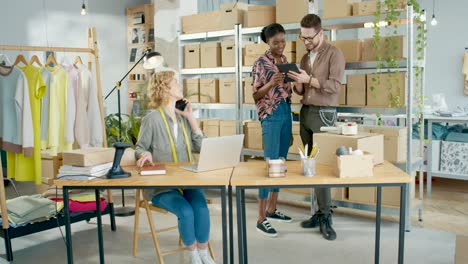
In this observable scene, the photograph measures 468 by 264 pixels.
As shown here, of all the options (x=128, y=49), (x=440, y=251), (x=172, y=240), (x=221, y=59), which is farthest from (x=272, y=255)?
(x=128, y=49)

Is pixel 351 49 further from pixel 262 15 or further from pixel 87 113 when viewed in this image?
pixel 87 113

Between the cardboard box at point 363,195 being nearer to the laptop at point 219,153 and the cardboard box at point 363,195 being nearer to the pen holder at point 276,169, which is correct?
the laptop at point 219,153

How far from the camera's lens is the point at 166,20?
21.7 feet

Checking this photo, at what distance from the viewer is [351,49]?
15.4ft

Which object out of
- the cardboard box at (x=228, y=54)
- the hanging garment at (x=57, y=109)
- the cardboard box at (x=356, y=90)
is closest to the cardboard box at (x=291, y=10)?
the cardboard box at (x=228, y=54)

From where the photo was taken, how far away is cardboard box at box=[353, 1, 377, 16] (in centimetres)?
449

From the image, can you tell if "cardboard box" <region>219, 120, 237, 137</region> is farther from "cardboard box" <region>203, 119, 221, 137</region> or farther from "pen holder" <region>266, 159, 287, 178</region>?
"pen holder" <region>266, 159, 287, 178</region>

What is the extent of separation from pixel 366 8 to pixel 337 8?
0.94 ft

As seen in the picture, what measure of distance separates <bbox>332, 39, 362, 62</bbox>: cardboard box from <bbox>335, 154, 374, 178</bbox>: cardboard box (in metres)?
2.11

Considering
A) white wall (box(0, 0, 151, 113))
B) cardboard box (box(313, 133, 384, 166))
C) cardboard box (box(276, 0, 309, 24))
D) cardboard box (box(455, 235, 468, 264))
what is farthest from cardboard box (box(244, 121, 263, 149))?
white wall (box(0, 0, 151, 113))

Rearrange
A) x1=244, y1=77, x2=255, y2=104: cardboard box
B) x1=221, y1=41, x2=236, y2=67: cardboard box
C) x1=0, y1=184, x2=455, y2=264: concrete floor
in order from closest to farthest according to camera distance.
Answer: x1=0, y1=184, x2=455, y2=264: concrete floor < x1=244, y1=77, x2=255, y2=104: cardboard box < x1=221, y1=41, x2=236, y2=67: cardboard box

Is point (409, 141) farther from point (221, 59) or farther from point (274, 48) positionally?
point (221, 59)

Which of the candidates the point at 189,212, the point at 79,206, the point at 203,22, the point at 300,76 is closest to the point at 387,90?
the point at 300,76

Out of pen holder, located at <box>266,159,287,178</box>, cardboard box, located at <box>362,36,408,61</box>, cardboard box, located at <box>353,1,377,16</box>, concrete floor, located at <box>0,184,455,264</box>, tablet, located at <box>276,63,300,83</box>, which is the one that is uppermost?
cardboard box, located at <box>353,1,377,16</box>
